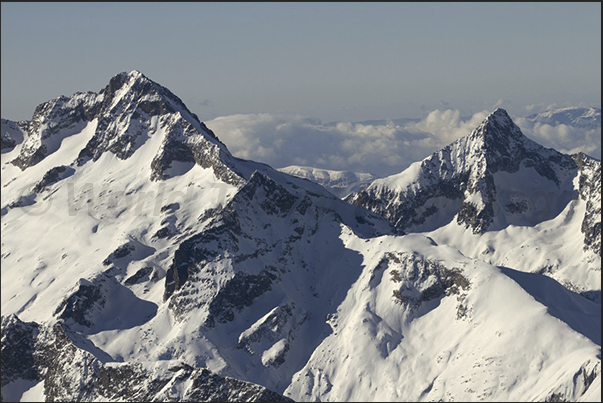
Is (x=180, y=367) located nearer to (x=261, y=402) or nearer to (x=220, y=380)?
(x=220, y=380)

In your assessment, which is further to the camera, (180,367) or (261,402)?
(180,367)

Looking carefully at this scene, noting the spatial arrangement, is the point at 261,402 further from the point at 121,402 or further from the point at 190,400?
the point at 121,402

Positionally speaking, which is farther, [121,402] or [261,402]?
[121,402]

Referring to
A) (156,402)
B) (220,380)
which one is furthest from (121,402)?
(220,380)

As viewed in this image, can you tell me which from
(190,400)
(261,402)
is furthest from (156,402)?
(261,402)

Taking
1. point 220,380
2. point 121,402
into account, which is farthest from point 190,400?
point 121,402

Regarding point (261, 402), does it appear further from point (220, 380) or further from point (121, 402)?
point (121, 402)

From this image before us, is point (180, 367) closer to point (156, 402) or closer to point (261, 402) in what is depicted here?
point (156, 402)

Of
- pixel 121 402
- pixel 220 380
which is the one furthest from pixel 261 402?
pixel 121 402
